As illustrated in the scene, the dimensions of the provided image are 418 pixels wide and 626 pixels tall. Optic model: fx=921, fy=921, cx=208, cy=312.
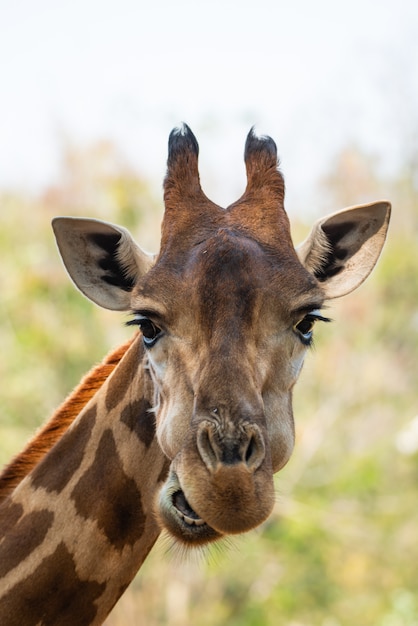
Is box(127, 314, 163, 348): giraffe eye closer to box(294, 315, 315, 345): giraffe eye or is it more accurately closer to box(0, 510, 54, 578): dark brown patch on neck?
box(294, 315, 315, 345): giraffe eye

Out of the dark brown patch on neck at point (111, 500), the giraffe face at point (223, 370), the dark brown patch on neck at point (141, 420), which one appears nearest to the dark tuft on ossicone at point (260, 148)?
the giraffe face at point (223, 370)

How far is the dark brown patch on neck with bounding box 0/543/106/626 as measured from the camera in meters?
5.08

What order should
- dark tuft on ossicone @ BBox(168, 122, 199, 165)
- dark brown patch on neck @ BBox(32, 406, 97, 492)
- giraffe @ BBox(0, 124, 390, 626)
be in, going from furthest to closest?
dark tuft on ossicone @ BBox(168, 122, 199, 165) → dark brown patch on neck @ BBox(32, 406, 97, 492) → giraffe @ BBox(0, 124, 390, 626)

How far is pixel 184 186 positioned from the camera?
5590 mm

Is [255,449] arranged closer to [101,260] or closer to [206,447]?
[206,447]

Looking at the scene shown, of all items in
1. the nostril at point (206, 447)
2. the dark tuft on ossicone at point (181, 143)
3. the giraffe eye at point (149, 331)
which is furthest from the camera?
the dark tuft on ossicone at point (181, 143)

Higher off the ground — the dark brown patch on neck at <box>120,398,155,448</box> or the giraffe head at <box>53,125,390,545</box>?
the giraffe head at <box>53,125,390,545</box>

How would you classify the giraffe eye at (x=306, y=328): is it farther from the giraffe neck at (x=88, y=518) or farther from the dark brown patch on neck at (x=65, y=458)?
the dark brown patch on neck at (x=65, y=458)

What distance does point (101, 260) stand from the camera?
5.64 meters

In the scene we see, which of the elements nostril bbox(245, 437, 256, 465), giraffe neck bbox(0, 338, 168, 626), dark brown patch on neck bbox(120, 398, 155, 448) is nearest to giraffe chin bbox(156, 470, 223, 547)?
nostril bbox(245, 437, 256, 465)

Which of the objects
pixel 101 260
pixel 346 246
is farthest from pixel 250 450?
pixel 346 246

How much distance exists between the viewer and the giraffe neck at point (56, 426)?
5.92 meters

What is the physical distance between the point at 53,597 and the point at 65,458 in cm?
83

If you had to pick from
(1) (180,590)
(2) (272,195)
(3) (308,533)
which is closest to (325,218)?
(2) (272,195)
